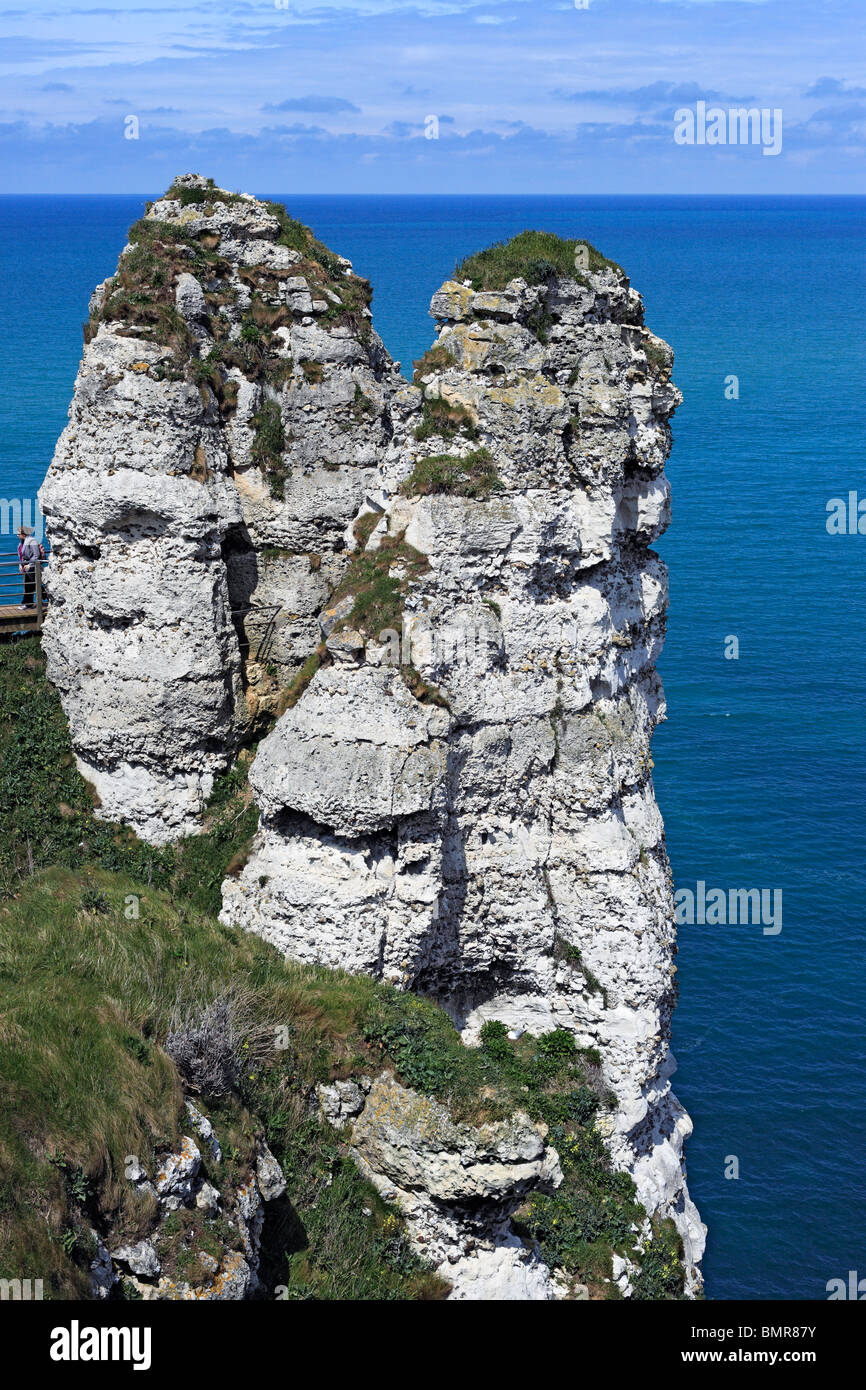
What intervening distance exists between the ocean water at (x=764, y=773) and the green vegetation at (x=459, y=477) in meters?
20.6

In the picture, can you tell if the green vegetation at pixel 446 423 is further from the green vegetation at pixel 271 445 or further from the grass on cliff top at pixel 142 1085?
the grass on cliff top at pixel 142 1085

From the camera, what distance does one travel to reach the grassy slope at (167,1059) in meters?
16.7

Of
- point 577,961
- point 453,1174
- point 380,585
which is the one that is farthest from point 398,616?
point 453,1174

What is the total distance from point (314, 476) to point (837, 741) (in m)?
35.9

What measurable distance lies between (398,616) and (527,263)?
7654 mm

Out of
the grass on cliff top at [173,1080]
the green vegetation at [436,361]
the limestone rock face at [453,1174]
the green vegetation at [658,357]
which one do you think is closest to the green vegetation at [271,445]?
the green vegetation at [436,361]

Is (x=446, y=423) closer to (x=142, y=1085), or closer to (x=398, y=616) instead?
(x=398, y=616)

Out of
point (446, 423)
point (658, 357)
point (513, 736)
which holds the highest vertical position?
point (658, 357)

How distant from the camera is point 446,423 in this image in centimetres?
2714

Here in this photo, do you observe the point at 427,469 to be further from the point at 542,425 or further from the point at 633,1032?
the point at 633,1032

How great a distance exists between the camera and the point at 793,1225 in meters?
36.8
